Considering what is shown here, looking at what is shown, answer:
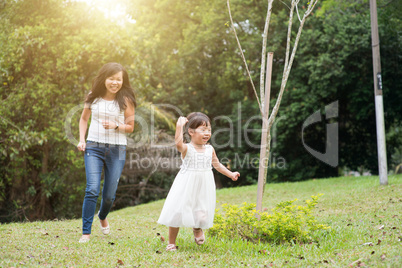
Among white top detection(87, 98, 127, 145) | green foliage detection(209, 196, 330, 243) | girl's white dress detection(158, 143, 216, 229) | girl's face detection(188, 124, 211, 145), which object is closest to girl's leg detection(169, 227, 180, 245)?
girl's white dress detection(158, 143, 216, 229)

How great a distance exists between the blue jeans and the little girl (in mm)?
917

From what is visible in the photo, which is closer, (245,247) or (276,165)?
(245,247)

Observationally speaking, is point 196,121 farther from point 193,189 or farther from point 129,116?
point 129,116

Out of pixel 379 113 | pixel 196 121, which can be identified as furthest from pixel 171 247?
pixel 379 113

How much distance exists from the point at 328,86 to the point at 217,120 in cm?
659

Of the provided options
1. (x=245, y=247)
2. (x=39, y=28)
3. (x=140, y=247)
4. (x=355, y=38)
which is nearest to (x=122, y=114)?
(x=140, y=247)

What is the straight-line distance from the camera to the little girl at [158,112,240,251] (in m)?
3.62

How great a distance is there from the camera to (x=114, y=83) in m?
4.37

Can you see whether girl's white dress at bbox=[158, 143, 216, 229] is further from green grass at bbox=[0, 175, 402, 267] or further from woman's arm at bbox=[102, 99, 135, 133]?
woman's arm at bbox=[102, 99, 135, 133]

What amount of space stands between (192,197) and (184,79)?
15.7 metres

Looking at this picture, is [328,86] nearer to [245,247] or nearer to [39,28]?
[39,28]

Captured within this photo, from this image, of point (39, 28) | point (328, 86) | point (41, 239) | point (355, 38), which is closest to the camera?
point (41, 239)

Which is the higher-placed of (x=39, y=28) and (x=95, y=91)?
(x=39, y=28)

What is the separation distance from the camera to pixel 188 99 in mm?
19281
